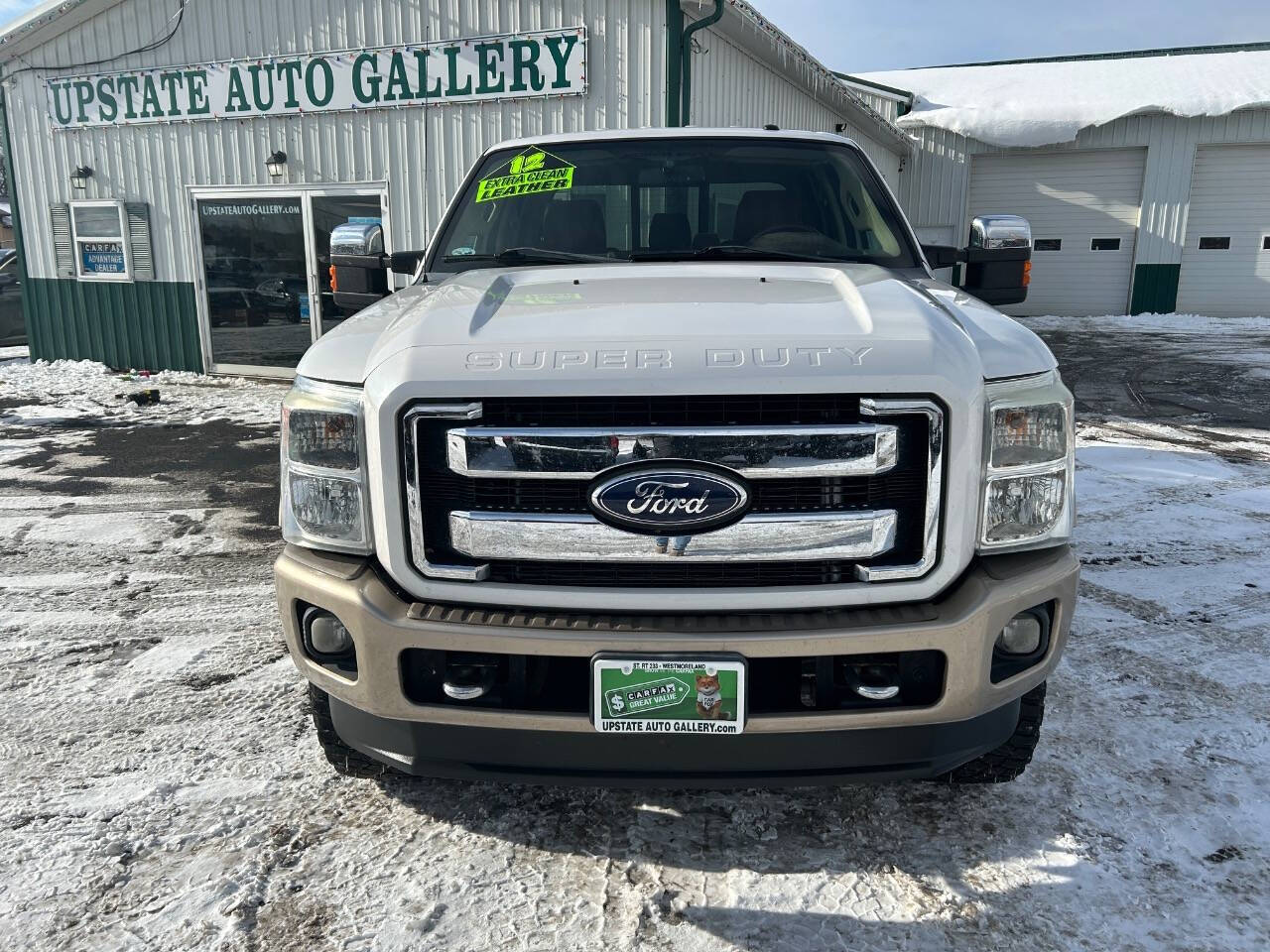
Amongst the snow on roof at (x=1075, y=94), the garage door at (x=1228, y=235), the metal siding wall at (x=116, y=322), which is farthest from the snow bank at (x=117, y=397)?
the garage door at (x=1228, y=235)

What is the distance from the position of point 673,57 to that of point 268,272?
5.54 m

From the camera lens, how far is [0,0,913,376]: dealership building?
919 centimetres

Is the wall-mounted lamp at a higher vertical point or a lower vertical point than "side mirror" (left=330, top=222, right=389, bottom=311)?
higher

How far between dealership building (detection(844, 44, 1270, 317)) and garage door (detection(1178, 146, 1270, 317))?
0.07ft

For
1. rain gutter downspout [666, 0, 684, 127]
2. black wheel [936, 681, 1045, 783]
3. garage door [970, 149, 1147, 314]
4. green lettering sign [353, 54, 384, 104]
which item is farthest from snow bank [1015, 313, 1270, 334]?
black wheel [936, 681, 1045, 783]

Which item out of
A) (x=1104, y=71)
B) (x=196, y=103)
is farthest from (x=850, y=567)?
(x=1104, y=71)

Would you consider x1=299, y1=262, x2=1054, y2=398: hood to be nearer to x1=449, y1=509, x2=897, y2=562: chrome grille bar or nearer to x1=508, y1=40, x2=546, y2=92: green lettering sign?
x1=449, y1=509, x2=897, y2=562: chrome grille bar

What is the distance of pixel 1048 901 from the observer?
219 cm

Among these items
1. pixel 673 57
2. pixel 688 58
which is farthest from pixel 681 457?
pixel 688 58

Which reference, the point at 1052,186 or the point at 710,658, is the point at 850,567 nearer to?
the point at 710,658

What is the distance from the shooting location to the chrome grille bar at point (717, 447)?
199cm

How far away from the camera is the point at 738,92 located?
1042 cm

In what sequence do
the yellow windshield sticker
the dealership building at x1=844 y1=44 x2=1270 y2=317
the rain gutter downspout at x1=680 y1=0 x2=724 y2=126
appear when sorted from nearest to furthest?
the yellow windshield sticker → the rain gutter downspout at x1=680 y1=0 x2=724 y2=126 → the dealership building at x1=844 y1=44 x2=1270 y2=317

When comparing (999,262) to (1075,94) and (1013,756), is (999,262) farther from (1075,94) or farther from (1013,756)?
(1075,94)
